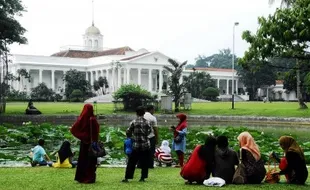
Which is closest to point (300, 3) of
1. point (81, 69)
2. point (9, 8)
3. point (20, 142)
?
point (20, 142)

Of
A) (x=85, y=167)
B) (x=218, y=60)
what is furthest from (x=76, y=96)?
(x=218, y=60)

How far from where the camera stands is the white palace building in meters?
82.1

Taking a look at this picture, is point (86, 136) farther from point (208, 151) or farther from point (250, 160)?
point (250, 160)

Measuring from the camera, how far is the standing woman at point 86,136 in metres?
8.56

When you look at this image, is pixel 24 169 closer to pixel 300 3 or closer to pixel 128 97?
pixel 300 3

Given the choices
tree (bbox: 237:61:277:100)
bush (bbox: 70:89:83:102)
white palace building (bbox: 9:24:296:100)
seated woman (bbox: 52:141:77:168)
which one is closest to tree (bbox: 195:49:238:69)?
white palace building (bbox: 9:24:296:100)

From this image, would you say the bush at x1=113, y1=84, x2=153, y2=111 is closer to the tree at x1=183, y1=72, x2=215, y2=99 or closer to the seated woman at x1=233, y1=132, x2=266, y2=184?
the tree at x1=183, y1=72, x2=215, y2=99

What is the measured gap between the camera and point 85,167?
28.7ft

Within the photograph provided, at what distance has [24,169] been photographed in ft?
35.4

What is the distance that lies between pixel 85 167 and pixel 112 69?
7345 cm

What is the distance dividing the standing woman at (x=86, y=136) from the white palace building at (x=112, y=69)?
2738 inches

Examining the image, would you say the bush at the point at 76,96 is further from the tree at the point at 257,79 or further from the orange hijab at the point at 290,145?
the orange hijab at the point at 290,145

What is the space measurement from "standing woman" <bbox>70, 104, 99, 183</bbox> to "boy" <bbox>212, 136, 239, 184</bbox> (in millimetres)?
2165

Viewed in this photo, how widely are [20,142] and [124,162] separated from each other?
6.34 m
